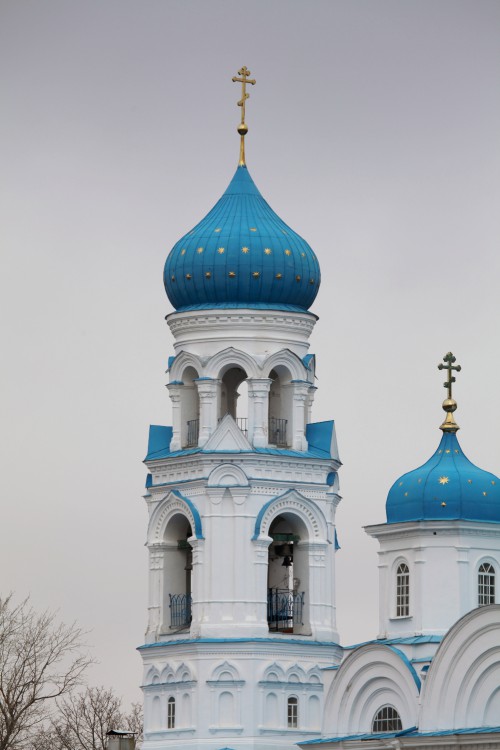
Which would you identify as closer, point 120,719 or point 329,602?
point 329,602

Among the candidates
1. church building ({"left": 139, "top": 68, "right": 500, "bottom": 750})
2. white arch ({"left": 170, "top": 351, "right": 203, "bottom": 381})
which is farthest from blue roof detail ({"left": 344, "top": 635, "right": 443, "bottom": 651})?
white arch ({"left": 170, "top": 351, "right": 203, "bottom": 381})

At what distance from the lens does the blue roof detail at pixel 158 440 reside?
53.9 meters

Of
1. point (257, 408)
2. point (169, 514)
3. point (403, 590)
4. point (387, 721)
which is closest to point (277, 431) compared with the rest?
point (257, 408)

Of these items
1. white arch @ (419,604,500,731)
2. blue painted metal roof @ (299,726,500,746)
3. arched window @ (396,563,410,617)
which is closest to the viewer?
blue painted metal roof @ (299,726,500,746)

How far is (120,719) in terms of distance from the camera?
2694 inches

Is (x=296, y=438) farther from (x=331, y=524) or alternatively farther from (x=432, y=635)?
(x=432, y=635)

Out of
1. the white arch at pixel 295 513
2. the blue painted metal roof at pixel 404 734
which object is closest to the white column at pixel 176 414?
the white arch at pixel 295 513

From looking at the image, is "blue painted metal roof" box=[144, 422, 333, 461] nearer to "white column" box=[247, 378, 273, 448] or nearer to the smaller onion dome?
"white column" box=[247, 378, 273, 448]

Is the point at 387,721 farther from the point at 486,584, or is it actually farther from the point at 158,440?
the point at 158,440

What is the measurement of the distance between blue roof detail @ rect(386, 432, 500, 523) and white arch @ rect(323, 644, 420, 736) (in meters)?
2.51

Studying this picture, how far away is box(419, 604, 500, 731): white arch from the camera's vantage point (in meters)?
46.9

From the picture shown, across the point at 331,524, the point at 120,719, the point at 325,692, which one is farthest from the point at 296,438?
the point at 120,719

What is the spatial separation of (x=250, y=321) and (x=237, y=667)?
654 centimetres

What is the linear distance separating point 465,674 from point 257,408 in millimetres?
7943
